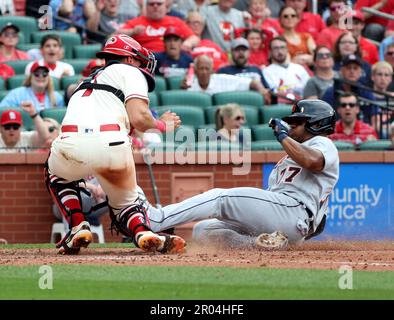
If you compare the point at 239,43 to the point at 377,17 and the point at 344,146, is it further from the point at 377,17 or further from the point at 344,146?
the point at 377,17

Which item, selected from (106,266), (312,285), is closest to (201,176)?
(106,266)

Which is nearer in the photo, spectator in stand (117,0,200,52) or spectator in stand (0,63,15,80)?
spectator in stand (0,63,15,80)

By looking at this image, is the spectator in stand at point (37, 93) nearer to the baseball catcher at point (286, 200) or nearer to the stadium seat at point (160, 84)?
the stadium seat at point (160, 84)

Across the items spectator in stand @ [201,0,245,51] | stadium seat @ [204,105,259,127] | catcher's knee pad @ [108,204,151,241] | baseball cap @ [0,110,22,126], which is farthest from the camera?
spectator in stand @ [201,0,245,51]

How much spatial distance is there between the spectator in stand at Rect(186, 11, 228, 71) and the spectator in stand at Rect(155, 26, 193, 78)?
1.41 ft

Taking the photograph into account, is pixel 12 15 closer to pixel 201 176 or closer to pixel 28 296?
pixel 201 176

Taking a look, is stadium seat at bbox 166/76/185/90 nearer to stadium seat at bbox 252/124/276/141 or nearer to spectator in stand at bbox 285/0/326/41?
stadium seat at bbox 252/124/276/141

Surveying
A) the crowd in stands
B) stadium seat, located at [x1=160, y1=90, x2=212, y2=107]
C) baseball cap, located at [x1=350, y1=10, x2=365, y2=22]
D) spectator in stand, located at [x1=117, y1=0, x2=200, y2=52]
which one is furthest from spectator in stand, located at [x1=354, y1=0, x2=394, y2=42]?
stadium seat, located at [x1=160, y1=90, x2=212, y2=107]

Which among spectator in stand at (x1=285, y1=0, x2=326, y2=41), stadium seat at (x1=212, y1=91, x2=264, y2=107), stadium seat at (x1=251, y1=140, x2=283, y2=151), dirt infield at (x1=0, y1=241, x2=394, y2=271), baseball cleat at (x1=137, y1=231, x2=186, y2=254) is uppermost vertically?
spectator in stand at (x1=285, y1=0, x2=326, y2=41)

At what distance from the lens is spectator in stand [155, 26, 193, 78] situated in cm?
1494

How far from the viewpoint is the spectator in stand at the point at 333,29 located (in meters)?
16.7

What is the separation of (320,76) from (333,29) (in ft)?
6.81

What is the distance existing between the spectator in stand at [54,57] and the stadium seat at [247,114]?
1.97 m

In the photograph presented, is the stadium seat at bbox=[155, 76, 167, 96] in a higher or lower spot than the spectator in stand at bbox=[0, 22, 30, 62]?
lower
